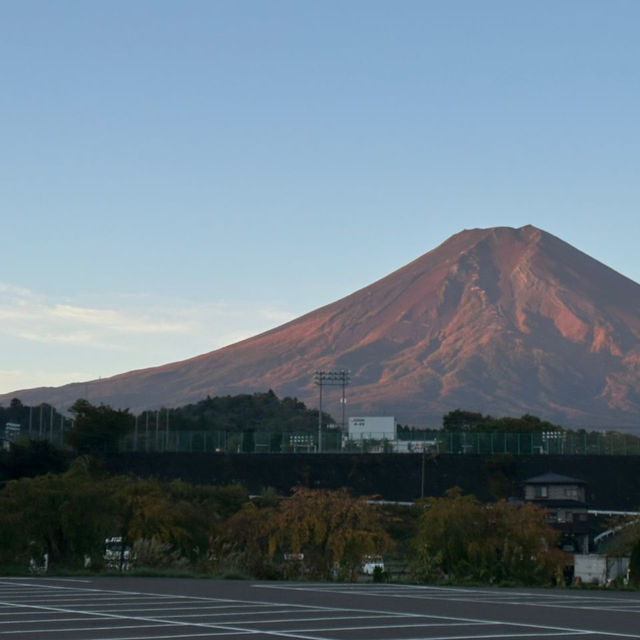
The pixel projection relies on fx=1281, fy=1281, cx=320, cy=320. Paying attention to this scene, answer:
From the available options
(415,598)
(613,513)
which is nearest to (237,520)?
(415,598)

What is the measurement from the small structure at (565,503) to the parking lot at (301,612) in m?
42.8

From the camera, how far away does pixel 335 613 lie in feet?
63.3

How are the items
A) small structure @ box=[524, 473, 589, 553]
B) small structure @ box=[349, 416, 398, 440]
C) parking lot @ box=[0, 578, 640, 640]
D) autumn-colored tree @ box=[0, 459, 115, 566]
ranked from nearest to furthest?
parking lot @ box=[0, 578, 640, 640]
autumn-colored tree @ box=[0, 459, 115, 566]
small structure @ box=[524, 473, 589, 553]
small structure @ box=[349, 416, 398, 440]

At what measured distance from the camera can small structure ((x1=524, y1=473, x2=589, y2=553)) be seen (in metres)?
68.8

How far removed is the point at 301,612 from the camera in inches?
765

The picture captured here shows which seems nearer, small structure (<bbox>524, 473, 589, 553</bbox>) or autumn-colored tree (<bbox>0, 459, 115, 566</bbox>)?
autumn-colored tree (<bbox>0, 459, 115, 566</bbox>)

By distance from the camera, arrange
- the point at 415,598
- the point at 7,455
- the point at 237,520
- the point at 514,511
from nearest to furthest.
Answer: the point at 415,598
the point at 514,511
the point at 237,520
the point at 7,455

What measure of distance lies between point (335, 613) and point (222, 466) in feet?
239

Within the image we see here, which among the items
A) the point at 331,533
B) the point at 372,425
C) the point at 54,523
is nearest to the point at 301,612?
the point at 54,523

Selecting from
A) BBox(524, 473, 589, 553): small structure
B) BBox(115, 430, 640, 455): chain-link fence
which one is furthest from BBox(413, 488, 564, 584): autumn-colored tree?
BBox(115, 430, 640, 455): chain-link fence

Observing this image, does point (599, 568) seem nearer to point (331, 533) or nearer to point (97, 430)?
point (331, 533)

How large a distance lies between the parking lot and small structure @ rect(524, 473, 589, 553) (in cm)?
4284

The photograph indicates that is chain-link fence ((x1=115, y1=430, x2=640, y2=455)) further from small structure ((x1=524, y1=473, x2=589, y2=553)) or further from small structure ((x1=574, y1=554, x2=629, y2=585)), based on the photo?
small structure ((x1=574, y1=554, x2=629, y2=585))

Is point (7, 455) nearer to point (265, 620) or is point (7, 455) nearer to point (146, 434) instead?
point (146, 434)
